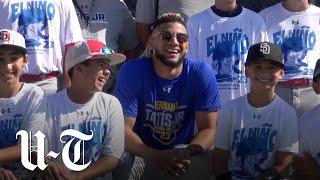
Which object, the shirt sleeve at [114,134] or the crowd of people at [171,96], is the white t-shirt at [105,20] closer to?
the crowd of people at [171,96]

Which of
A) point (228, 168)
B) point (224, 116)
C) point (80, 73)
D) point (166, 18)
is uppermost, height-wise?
point (166, 18)

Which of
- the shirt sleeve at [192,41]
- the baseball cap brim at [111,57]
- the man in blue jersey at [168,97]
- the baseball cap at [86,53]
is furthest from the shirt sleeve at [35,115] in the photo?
the shirt sleeve at [192,41]

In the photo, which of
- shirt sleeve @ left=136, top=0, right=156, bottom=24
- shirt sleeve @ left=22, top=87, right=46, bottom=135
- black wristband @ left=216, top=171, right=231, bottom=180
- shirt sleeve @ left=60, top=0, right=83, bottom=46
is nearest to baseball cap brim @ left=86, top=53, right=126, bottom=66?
shirt sleeve @ left=22, top=87, right=46, bottom=135

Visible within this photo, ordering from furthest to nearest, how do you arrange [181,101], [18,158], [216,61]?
[216,61] → [181,101] → [18,158]

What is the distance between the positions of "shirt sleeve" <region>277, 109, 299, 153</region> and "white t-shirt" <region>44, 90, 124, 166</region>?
1.01 meters

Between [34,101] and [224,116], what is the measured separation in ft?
3.93

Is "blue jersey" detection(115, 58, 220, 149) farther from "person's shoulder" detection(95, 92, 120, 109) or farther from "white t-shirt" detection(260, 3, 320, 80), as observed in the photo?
"white t-shirt" detection(260, 3, 320, 80)

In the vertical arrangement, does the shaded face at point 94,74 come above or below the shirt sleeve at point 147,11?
below

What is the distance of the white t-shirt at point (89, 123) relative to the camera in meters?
4.27

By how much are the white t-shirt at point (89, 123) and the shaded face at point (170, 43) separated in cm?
51

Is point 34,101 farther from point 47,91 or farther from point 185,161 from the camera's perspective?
point 185,161

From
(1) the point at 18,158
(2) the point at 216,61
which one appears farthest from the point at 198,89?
(1) the point at 18,158

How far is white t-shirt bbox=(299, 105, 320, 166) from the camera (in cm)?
444

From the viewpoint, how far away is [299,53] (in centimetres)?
509
